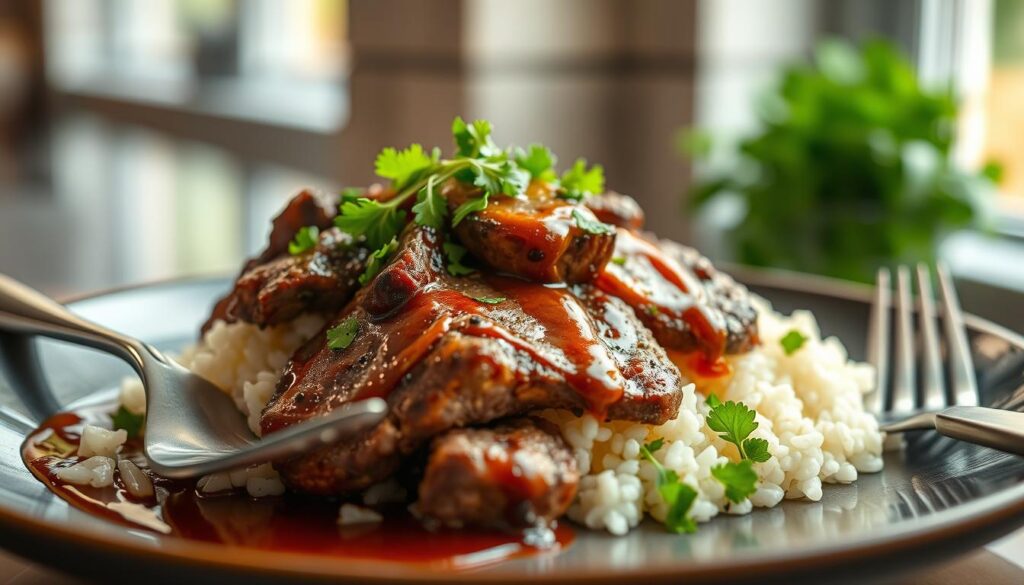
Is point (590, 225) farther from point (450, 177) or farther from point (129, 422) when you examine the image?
point (129, 422)

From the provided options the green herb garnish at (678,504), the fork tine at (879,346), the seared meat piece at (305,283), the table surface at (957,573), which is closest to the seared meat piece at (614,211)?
the seared meat piece at (305,283)

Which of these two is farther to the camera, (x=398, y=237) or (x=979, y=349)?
(x=979, y=349)

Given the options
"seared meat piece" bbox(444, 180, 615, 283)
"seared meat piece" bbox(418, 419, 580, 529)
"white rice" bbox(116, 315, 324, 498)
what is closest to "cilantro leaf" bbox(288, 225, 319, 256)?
"white rice" bbox(116, 315, 324, 498)

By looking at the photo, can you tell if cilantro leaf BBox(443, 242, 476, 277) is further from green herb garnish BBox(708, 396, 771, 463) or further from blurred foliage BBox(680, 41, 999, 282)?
blurred foliage BBox(680, 41, 999, 282)

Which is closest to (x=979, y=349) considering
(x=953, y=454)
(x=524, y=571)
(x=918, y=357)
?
(x=918, y=357)

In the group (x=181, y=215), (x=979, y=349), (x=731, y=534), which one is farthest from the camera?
(x=181, y=215)

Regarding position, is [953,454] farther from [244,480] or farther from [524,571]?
[244,480]

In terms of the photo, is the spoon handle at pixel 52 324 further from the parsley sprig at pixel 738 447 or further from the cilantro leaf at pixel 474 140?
the parsley sprig at pixel 738 447

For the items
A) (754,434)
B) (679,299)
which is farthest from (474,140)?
(754,434)
